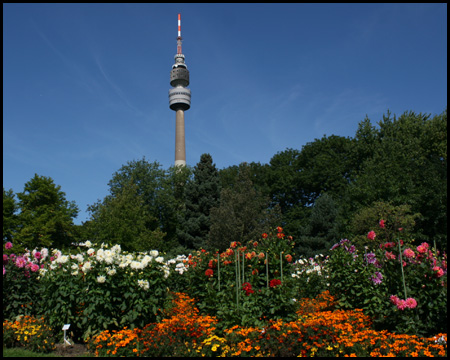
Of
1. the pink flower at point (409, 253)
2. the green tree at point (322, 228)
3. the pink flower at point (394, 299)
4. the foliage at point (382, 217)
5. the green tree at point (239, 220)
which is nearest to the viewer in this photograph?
the pink flower at point (394, 299)

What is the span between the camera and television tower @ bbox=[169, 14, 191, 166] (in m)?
58.8

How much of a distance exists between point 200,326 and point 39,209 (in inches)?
1013

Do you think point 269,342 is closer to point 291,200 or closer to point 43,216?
point 43,216

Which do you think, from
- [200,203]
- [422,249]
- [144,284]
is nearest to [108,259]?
[144,284]

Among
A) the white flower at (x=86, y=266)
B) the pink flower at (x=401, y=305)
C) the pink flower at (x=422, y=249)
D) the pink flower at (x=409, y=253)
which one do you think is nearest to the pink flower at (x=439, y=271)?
the pink flower at (x=422, y=249)

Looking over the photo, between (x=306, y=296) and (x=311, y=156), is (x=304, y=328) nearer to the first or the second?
(x=306, y=296)

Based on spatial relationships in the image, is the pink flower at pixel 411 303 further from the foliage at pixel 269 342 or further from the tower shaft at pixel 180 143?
the tower shaft at pixel 180 143

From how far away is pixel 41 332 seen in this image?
7.08m

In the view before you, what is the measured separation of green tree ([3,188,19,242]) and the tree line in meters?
0.09

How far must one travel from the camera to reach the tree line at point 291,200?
22891mm

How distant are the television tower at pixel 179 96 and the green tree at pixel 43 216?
2904 centimetres

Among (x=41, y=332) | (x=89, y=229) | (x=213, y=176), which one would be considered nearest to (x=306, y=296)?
(x=41, y=332)

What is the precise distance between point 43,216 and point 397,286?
1050 inches

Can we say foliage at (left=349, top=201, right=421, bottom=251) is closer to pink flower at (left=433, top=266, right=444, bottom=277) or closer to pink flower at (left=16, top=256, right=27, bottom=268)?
pink flower at (left=433, top=266, right=444, bottom=277)
